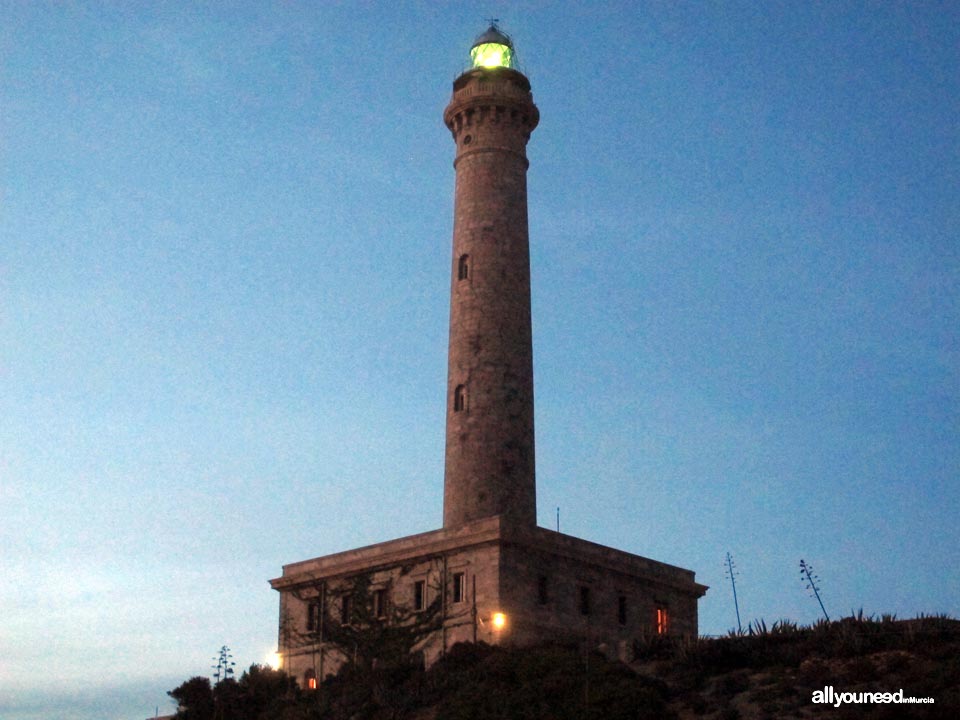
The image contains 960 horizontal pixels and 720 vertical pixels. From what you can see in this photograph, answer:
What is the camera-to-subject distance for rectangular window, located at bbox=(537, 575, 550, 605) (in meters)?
45.4

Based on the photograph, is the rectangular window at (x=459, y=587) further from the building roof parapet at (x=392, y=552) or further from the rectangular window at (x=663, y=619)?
the rectangular window at (x=663, y=619)

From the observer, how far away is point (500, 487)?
159 ft

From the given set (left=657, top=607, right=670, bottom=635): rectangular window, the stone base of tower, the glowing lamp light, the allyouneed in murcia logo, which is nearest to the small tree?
the stone base of tower

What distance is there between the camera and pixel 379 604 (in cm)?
4816

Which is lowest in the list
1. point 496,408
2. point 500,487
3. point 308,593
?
point 308,593

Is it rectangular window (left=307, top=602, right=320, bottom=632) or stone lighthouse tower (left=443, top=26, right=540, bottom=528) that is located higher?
stone lighthouse tower (left=443, top=26, right=540, bottom=528)

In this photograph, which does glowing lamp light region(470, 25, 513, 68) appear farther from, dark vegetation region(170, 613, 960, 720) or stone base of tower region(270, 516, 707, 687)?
dark vegetation region(170, 613, 960, 720)

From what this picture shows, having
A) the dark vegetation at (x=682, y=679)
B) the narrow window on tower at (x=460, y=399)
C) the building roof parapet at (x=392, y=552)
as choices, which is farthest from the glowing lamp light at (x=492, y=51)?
the dark vegetation at (x=682, y=679)

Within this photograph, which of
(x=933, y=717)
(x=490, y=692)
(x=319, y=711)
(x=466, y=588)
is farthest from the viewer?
(x=466, y=588)

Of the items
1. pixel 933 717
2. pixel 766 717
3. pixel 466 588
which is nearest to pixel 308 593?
pixel 466 588

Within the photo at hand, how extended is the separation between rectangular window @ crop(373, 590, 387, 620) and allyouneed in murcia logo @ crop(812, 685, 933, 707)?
59.9 ft

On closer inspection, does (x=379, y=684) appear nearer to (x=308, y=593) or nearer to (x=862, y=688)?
(x=308, y=593)

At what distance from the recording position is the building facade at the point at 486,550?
4503cm

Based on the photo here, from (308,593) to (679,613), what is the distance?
48.0 feet
